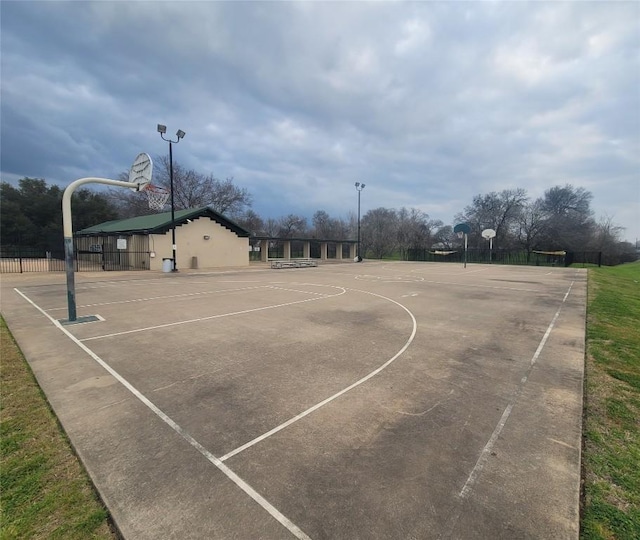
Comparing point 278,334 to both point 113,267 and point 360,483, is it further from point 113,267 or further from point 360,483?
point 113,267

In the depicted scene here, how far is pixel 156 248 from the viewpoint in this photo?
2406cm

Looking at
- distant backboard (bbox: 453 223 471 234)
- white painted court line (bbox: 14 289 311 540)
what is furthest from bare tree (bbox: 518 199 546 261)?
white painted court line (bbox: 14 289 311 540)

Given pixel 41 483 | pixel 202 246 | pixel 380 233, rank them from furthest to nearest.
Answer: pixel 380 233 < pixel 202 246 < pixel 41 483

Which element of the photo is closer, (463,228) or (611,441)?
(611,441)

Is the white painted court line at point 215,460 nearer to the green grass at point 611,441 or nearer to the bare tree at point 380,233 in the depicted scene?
the green grass at point 611,441

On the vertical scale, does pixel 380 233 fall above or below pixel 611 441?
above

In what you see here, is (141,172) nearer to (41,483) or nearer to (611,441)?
(41,483)

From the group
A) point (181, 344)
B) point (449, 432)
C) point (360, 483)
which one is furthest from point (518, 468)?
point (181, 344)

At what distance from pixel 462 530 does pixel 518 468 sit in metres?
1.01

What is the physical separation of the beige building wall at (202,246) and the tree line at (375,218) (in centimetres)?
590

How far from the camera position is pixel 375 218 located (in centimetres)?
6594

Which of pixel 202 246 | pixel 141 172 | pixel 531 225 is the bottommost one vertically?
pixel 202 246

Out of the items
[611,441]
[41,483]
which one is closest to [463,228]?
[611,441]

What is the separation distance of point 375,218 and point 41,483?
65895 mm
